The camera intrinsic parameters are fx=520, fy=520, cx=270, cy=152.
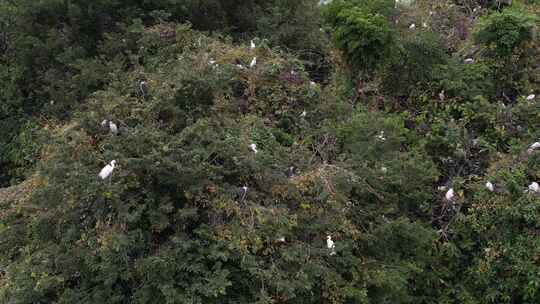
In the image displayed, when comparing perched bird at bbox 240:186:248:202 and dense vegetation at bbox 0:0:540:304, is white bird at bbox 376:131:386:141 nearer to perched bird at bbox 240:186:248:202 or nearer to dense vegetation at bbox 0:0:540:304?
dense vegetation at bbox 0:0:540:304

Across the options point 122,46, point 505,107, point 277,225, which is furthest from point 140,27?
point 505,107

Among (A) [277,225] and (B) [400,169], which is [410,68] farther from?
(A) [277,225]

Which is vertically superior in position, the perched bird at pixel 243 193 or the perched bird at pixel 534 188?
the perched bird at pixel 534 188

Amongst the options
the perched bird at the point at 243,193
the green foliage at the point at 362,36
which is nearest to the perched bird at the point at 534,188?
the green foliage at the point at 362,36

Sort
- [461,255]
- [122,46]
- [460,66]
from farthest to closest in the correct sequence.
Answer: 1. [122,46]
2. [460,66]
3. [461,255]

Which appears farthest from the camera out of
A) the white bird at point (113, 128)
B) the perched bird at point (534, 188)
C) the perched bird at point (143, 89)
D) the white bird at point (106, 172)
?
the perched bird at point (143, 89)

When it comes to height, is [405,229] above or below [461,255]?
above

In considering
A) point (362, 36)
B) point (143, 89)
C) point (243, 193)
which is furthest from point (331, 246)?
point (362, 36)

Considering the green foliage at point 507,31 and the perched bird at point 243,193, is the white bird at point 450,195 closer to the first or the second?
the perched bird at point 243,193

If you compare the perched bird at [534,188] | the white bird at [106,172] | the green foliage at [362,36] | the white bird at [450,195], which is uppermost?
the green foliage at [362,36]
